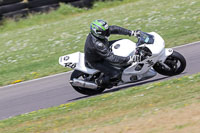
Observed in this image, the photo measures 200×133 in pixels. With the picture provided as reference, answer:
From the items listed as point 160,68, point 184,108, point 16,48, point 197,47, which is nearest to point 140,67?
point 160,68

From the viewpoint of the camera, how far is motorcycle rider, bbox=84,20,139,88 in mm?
8023

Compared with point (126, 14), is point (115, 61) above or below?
above

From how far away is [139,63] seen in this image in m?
8.27

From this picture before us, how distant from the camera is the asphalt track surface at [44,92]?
8.89m

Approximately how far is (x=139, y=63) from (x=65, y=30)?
28.7 feet

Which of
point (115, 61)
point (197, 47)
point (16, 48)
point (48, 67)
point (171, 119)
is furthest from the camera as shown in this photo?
point (16, 48)

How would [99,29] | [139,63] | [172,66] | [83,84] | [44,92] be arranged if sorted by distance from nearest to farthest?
[99,29], [139,63], [172,66], [83,84], [44,92]

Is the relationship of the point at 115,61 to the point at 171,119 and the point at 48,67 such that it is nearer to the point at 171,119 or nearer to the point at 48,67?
the point at 171,119

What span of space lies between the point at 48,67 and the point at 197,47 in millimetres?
4464

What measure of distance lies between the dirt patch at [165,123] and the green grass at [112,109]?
0.18 feet

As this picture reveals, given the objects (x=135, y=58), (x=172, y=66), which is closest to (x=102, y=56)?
(x=135, y=58)

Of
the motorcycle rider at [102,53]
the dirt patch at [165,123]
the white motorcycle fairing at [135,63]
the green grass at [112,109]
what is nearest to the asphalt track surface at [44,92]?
the white motorcycle fairing at [135,63]

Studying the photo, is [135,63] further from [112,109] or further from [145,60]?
[112,109]

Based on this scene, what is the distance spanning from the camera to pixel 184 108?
5961 millimetres
